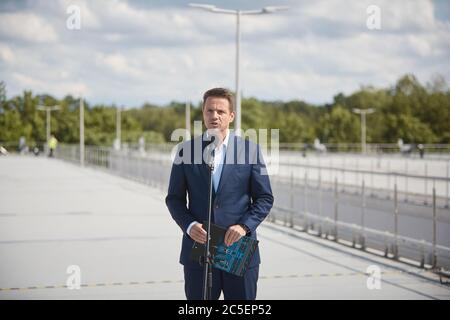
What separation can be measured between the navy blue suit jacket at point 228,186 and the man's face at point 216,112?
4.6 inches

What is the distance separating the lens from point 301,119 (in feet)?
257

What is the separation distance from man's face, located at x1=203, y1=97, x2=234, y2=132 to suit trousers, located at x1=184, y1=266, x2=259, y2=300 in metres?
0.71

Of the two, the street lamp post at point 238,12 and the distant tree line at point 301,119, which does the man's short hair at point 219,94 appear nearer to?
the street lamp post at point 238,12

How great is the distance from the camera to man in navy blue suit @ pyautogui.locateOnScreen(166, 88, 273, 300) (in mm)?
3766

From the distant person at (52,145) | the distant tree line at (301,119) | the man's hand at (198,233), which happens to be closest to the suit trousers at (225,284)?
the man's hand at (198,233)

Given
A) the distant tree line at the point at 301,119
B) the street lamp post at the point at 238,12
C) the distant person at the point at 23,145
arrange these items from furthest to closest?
the distant tree line at the point at 301,119 < the distant person at the point at 23,145 < the street lamp post at the point at 238,12

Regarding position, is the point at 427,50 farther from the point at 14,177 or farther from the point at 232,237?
the point at 14,177

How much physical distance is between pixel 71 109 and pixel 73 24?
6792cm

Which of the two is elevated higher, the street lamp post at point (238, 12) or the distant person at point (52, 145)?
A: the street lamp post at point (238, 12)

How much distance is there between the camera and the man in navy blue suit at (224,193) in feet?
12.4

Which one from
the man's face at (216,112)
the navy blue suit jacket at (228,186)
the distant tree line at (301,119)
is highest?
the distant tree line at (301,119)

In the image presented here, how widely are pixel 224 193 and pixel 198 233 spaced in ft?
0.80

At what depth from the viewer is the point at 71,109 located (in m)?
75.5
